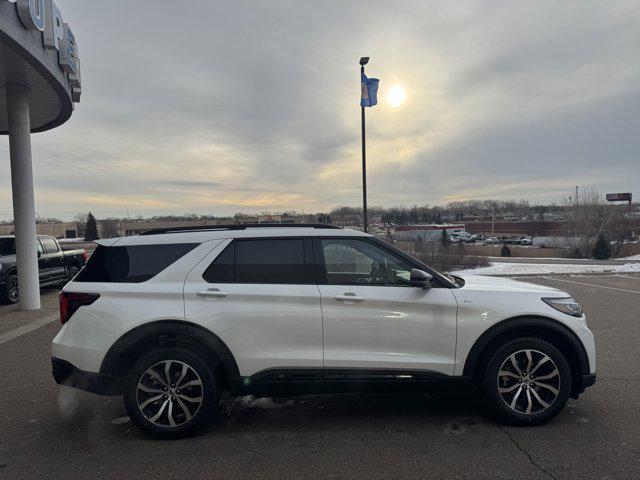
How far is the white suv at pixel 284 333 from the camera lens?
12.2 feet

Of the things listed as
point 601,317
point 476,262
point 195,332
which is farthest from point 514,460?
point 476,262

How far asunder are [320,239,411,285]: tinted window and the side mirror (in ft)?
0.37

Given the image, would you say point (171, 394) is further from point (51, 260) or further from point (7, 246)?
point (51, 260)

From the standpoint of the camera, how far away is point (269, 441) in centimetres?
368

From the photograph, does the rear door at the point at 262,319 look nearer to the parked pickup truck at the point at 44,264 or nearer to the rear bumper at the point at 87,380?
the rear bumper at the point at 87,380

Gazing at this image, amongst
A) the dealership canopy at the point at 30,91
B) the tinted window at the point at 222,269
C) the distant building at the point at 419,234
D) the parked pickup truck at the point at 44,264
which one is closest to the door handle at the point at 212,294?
the tinted window at the point at 222,269

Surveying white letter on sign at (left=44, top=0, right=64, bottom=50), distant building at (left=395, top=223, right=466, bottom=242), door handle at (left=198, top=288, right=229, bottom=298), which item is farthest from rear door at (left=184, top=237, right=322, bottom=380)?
distant building at (left=395, top=223, right=466, bottom=242)

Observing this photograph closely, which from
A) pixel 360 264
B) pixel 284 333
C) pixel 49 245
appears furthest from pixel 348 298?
pixel 49 245

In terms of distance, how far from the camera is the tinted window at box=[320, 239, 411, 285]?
3943 millimetres

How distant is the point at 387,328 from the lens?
379cm

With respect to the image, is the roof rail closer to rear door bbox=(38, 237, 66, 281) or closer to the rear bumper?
the rear bumper

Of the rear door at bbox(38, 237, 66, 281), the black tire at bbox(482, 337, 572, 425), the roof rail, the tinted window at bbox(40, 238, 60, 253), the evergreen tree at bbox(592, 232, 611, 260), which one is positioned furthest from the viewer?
the evergreen tree at bbox(592, 232, 611, 260)

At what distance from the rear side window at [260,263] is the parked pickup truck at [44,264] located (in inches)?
369

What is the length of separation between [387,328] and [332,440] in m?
1.02
